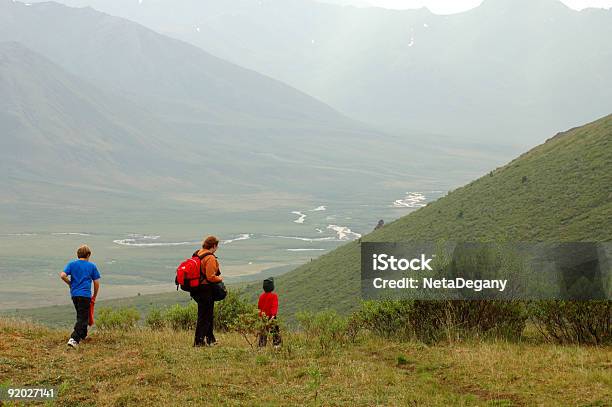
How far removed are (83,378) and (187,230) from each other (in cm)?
16710

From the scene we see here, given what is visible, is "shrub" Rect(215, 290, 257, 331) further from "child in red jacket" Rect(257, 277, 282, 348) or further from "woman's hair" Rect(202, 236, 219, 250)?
"woman's hair" Rect(202, 236, 219, 250)

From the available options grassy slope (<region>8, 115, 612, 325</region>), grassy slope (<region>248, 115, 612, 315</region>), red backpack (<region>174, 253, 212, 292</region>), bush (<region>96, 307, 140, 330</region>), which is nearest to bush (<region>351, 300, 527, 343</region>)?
red backpack (<region>174, 253, 212, 292</region>)

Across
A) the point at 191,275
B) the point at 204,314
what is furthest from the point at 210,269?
the point at 204,314

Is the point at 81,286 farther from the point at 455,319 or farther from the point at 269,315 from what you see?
the point at 455,319

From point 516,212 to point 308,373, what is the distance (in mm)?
39004

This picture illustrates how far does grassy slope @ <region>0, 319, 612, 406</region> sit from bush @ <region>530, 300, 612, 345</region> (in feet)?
2.37

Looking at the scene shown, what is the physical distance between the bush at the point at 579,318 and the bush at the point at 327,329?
3.51 meters

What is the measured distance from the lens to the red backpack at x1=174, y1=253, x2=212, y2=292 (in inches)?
519

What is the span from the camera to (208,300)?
13531 mm

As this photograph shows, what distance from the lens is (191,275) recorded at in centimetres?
1324

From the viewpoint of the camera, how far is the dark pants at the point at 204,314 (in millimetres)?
13453

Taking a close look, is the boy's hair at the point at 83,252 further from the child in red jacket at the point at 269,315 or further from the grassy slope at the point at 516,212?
the grassy slope at the point at 516,212

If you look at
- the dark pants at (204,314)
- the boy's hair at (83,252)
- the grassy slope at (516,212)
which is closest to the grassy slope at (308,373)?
the dark pants at (204,314)

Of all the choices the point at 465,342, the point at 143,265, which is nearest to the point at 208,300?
the point at 465,342
